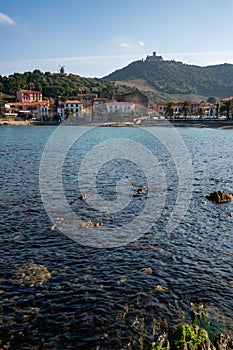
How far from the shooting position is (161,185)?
2945cm

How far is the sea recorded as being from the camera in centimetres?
986

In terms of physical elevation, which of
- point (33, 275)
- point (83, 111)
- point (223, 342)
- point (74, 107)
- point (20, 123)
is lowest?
point (20, 123)

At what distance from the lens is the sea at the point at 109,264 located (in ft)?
32.3

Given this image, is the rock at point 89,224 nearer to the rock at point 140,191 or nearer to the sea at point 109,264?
the sea at point 109,264

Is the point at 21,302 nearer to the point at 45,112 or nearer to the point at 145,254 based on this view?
the point at 145,254

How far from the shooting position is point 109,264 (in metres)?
13.9

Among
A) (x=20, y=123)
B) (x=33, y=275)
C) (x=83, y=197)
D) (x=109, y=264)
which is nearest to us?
(x=33, y=275)

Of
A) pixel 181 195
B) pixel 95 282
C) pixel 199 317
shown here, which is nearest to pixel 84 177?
pixel 181 195

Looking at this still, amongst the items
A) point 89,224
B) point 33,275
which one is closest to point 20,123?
point 89,224

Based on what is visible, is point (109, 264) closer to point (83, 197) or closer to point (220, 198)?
point (83, 197)

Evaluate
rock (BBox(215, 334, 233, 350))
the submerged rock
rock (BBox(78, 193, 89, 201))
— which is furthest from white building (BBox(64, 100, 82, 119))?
rock (BBox(215, 334, 233, 350))

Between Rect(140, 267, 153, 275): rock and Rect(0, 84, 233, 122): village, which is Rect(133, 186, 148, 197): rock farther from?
Rect(0, 84, 233, 122): village

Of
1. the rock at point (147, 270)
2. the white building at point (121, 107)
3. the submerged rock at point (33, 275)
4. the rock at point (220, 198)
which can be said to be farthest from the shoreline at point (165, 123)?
the submerged rock at point (33, 275)

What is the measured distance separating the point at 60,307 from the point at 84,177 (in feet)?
73.8
